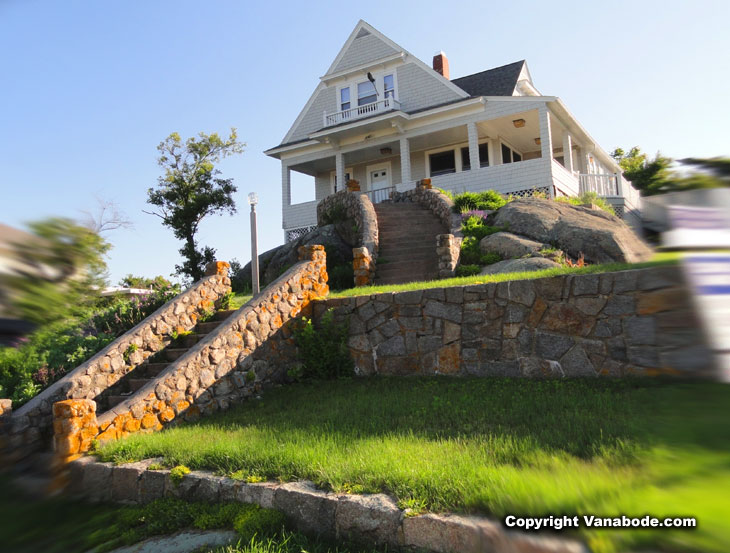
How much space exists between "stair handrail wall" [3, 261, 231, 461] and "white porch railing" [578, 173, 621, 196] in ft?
51.8

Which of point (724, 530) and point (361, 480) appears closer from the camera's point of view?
point (724, 530)

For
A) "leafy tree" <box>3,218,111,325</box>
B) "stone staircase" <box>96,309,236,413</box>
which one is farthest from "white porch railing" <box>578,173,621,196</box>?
"leafy tree" <box>3,218,111,325</box>

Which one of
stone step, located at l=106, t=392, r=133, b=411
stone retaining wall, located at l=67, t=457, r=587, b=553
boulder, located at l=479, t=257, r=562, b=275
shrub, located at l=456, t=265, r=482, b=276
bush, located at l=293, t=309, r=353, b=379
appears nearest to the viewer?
stone retaining wall, located at l=67, t=457, r=587, b=553

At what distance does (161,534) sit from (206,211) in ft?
68.6

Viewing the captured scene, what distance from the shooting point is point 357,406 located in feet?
20.8

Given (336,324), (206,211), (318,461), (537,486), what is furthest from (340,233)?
(537,486)

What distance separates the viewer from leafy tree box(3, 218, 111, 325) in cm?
91

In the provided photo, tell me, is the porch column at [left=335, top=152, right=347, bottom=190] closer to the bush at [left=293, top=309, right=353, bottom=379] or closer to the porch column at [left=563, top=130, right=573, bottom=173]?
the porch column at [left=563, top=130, right=573, bottom=173]

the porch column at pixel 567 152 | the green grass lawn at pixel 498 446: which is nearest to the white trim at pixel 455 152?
the porch column at pixel 567 152

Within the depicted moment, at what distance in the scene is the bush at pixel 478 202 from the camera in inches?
609

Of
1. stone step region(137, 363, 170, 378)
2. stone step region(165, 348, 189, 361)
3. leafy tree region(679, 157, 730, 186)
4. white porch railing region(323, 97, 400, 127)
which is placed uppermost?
white porch railing region(323, 97, 400, 127)

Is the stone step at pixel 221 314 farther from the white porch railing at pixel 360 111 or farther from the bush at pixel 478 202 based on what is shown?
the white porch railing at pixel 360 111

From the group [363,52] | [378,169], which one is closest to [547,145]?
[378,169]

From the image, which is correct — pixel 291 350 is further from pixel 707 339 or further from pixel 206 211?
pixel 206 211
